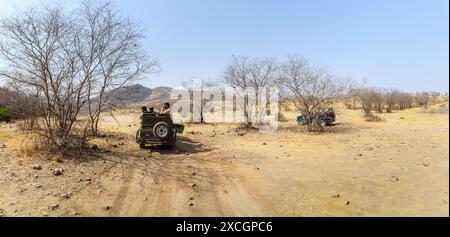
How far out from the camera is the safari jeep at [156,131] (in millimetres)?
12422

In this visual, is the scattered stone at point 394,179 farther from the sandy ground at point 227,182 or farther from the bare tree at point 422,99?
the bare tree at point 422,99

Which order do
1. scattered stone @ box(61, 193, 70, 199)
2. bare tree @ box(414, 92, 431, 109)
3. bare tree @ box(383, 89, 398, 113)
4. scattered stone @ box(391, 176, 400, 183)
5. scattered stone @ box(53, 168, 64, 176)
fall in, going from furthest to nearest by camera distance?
bare tree @ box(414, 92, 431, 109) < bare tree @ box(383, 89, 398, 113) < scattered stone @ box(391, 176, 400, 183) < scattered stone @ box(53, 168, 64, 176) < scattered stone @ box(61, 193, 70, 199)

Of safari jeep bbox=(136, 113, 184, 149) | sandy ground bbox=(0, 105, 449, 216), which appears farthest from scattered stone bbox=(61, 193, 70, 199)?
safari jeep bbox=(136, 113, 184, 149)

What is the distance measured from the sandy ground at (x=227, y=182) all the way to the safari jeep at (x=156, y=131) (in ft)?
1.39

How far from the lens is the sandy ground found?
250 inches

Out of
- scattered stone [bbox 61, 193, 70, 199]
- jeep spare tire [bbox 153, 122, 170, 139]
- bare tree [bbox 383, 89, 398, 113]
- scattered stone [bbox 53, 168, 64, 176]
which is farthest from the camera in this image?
bare tree [bbox 383, 89, 398, 113]

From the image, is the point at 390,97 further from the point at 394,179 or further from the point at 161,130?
the point at 394,179

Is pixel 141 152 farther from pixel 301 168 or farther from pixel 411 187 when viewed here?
pixel 411 187

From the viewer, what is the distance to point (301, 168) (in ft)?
33.0

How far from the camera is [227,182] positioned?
8367 mm

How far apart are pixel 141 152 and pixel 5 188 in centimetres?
522

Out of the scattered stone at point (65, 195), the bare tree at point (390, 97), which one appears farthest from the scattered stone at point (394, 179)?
the bare tree at point (390, 97)

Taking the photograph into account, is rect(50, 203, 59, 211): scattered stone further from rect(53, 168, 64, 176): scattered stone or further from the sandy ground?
rect(53, 168, 64, 176): scattered stone
